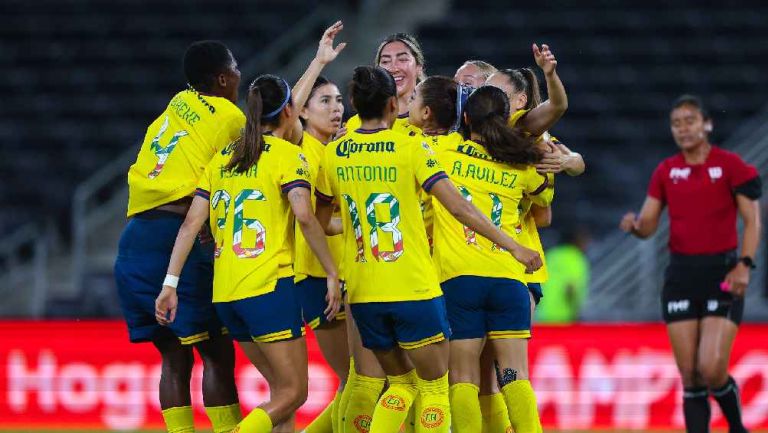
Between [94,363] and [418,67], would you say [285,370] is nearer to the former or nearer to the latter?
[418,67]

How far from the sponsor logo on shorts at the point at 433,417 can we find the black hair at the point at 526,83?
212 cm

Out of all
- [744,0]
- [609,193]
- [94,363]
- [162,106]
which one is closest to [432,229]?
[94,363]

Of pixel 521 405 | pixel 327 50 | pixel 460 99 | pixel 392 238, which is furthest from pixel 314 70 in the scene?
pixel 521 405

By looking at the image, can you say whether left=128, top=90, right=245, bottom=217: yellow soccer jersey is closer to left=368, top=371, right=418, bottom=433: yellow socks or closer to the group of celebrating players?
→ the group of celebrating players

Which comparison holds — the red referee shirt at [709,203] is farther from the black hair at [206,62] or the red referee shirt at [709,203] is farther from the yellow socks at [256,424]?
the yellow socks at [256,424]

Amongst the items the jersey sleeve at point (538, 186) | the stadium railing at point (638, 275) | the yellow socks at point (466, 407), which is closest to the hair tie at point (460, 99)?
the jersey sleeve at point (538, 186)

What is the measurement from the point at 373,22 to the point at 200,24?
8.20 ft

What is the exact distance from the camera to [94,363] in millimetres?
12352

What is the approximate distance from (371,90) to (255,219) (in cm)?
92

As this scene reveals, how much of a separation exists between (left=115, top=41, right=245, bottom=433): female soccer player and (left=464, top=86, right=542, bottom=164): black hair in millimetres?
1353

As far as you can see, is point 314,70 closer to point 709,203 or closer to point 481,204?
point 481,204

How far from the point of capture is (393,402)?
23.9 feet

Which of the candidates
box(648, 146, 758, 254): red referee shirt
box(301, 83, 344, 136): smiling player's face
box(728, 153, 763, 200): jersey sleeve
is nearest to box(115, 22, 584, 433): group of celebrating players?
box(301, 83, 344, 136): smiling player's face

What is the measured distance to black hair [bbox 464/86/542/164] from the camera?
24.6 feet
